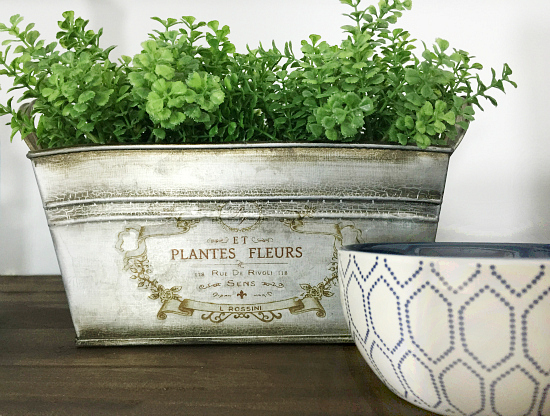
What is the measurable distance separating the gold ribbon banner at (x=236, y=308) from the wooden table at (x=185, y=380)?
3 centimetres

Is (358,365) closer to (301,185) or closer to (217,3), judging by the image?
(301,185)

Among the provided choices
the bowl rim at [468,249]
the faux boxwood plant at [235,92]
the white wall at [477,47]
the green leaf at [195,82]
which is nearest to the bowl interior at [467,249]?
the bowl rim at [468,249]

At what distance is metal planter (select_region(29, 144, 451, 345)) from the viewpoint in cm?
46

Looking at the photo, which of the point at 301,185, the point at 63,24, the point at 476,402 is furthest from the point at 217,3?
the point at 476,402

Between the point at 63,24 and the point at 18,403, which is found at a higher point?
the point at 63,24

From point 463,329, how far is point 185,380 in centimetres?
23

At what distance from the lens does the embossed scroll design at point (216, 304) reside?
1.52 feet

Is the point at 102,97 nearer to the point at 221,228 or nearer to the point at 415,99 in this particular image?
the point at 221,228

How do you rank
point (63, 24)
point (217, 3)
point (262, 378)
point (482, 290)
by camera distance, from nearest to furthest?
point (482, 290)
point (262, 378)
point (63, 24)
point (217, 3)

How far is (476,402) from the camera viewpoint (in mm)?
282

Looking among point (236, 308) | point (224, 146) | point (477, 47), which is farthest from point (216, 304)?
point (477, 47)

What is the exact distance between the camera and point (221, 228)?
461mm

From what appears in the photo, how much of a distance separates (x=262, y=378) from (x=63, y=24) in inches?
16.4

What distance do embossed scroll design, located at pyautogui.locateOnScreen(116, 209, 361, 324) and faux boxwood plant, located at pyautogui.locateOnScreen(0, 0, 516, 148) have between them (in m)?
0.09
